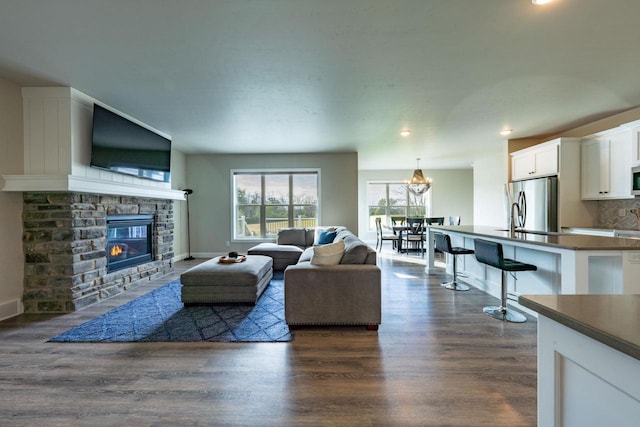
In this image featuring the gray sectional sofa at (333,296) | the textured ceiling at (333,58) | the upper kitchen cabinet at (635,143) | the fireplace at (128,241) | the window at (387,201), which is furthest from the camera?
the window at (387,201)

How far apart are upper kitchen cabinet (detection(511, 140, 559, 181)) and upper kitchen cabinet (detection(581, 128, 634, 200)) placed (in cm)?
39

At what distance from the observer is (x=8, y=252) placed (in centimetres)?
322

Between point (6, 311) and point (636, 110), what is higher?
point (636, 110)

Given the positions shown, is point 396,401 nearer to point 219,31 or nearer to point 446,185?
point 219,31

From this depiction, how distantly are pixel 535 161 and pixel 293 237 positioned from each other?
15.7 ft

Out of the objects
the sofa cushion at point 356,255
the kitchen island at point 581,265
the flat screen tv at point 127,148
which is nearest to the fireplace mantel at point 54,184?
the flat screen tv at point 127,148

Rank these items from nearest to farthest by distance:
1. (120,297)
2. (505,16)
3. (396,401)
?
(396,401)
(505,16)
(120,297)

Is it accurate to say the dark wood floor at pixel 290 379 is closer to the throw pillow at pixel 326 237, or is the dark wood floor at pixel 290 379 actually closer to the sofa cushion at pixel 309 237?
the throw pillow at pixel 326 237

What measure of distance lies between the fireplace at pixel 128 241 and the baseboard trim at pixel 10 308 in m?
0.91

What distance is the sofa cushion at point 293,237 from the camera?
19.9ft

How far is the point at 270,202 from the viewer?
718cm

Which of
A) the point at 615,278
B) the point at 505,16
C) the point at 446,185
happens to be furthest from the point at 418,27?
the point at 446,185

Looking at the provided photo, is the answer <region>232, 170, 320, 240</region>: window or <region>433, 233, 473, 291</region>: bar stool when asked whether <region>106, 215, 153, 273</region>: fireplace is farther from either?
<region>433, 233, 473, 291</region>: bar stool

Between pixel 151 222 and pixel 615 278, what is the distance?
240 inches
